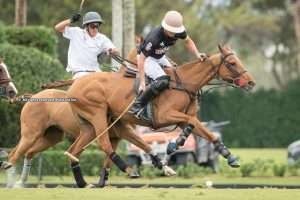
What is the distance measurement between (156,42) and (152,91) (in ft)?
2.73

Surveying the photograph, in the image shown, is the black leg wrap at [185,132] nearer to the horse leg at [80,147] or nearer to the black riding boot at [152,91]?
the black riding boot at [152,91]

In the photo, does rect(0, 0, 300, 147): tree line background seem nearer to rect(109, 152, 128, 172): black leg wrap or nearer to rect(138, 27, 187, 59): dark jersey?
rect(109, 152, 128, 172): black leg wrap

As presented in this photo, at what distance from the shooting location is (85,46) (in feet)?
62.2

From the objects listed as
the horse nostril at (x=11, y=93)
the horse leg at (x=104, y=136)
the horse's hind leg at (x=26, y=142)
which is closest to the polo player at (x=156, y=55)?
the horse leg at (x=104, y=136)

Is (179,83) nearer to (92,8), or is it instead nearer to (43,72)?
(43,72)

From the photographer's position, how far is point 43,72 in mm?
27531

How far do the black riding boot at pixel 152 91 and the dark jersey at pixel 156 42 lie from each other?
1.58ft

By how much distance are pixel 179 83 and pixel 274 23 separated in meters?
51.5

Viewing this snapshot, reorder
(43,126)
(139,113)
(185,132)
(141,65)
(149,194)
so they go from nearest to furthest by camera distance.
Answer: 1. (149,194)
2. (185,132)
3. (141,65)
4. (139,113)
5. (43,126)

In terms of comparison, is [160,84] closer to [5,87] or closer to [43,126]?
[5,87]

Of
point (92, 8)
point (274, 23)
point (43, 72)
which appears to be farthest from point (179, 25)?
point (274, 23)

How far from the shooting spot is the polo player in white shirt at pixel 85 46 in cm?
1897

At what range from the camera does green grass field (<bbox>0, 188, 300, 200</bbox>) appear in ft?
47.0

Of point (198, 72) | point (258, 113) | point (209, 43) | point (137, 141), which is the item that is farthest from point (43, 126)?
point (209, 43)
